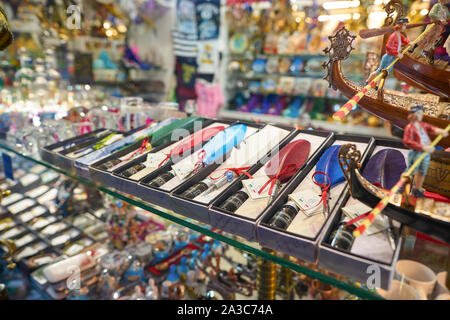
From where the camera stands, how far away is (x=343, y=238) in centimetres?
56

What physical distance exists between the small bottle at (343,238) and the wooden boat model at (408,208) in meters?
0.07

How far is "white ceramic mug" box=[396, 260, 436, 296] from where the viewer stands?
20.1 inches

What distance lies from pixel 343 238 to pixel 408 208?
125 millimetres

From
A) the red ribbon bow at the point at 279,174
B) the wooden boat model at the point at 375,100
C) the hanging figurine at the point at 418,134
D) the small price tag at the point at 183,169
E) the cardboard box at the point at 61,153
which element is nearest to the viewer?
the hanging figurine at the point at 418,134

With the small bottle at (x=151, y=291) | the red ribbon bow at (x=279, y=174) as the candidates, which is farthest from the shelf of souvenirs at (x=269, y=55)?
the small bottle at (x=151, y=291)

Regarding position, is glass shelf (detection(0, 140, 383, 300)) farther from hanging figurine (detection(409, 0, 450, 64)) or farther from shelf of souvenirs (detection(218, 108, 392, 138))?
shelf of souvenirs (detection(218, 108, 392, 138))

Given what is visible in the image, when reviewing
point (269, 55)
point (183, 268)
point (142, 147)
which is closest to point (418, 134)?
point (142, 147)

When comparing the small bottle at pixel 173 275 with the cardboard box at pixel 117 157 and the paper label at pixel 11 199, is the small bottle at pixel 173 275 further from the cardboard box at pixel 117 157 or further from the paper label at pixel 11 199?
the paper label at pixel 11 199

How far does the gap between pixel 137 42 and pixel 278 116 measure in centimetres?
204

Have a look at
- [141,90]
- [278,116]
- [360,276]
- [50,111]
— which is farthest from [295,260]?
[141,90]

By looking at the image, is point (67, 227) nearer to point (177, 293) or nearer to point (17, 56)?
point (177, 293)

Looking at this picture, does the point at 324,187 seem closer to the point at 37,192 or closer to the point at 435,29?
the point at 435,29

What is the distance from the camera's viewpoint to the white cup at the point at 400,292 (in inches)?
19.9

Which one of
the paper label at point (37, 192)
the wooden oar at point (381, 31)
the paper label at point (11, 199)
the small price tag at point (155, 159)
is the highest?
the wooden oar at point (381, 31)
